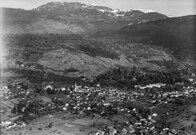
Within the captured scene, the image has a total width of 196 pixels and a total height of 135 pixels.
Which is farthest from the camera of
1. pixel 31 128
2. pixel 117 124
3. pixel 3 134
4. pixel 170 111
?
pixel 170 111

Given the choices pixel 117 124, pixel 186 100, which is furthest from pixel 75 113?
pixel 186 100

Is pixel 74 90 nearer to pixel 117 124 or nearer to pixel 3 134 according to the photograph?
pixel 117 124

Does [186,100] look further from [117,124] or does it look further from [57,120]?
[57,120]

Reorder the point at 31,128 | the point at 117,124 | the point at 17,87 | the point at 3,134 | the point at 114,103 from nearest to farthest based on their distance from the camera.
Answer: the point at 3,134
the point at 31,128
the point at 117,124
the point at 114,103
the point at 17,87

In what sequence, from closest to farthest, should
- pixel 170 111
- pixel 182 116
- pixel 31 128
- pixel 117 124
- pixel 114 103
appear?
pixel 31 128 → pixel 117 124 → pixel 182 116 → pixel 170 111 → pixel 114 103

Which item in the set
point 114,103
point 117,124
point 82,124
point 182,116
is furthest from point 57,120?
point 182,116

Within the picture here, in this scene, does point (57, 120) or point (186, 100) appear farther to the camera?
point (186, 100)
